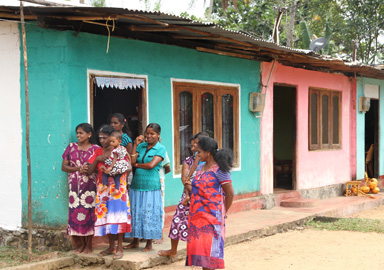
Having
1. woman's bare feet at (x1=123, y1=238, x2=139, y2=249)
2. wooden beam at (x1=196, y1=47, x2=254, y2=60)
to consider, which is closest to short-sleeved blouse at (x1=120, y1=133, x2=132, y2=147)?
woman's bare feet at (x1=123, y1=238, x2=139, y2=249)

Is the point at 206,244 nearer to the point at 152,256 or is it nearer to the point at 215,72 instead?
the point at 152,256

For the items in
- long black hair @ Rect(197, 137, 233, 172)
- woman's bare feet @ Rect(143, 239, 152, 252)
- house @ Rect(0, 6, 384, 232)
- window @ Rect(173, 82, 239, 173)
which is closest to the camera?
long black hair @ Rect(197, 137, 233, 172)

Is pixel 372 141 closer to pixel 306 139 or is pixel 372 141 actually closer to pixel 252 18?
pixel 306 139

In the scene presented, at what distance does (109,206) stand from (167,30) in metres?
2.38

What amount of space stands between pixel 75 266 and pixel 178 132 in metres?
2.95

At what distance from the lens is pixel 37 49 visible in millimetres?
6855

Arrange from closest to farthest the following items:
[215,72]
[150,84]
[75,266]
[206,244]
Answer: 1. [206,244]
2. [75,266]
3. [150,84]
4. [215,72]

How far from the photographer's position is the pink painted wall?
10836 millimetres

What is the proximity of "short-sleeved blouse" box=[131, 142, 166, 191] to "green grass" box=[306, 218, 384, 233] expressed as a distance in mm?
3791

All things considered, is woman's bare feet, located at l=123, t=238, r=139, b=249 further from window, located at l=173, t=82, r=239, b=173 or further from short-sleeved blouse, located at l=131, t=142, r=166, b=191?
window, located at l=173, t=82, r=239, b=173

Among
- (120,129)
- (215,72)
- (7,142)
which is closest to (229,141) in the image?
(215,72)

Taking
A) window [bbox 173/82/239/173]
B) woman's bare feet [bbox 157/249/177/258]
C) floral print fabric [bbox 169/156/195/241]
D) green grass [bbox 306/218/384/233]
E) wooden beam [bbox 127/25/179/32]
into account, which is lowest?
green grass [bbox 306/218/384/233]

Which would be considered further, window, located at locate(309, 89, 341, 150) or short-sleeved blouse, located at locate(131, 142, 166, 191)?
window, located at locate(309, 89, 341, 150)

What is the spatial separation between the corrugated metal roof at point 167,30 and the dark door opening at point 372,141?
4399mm
